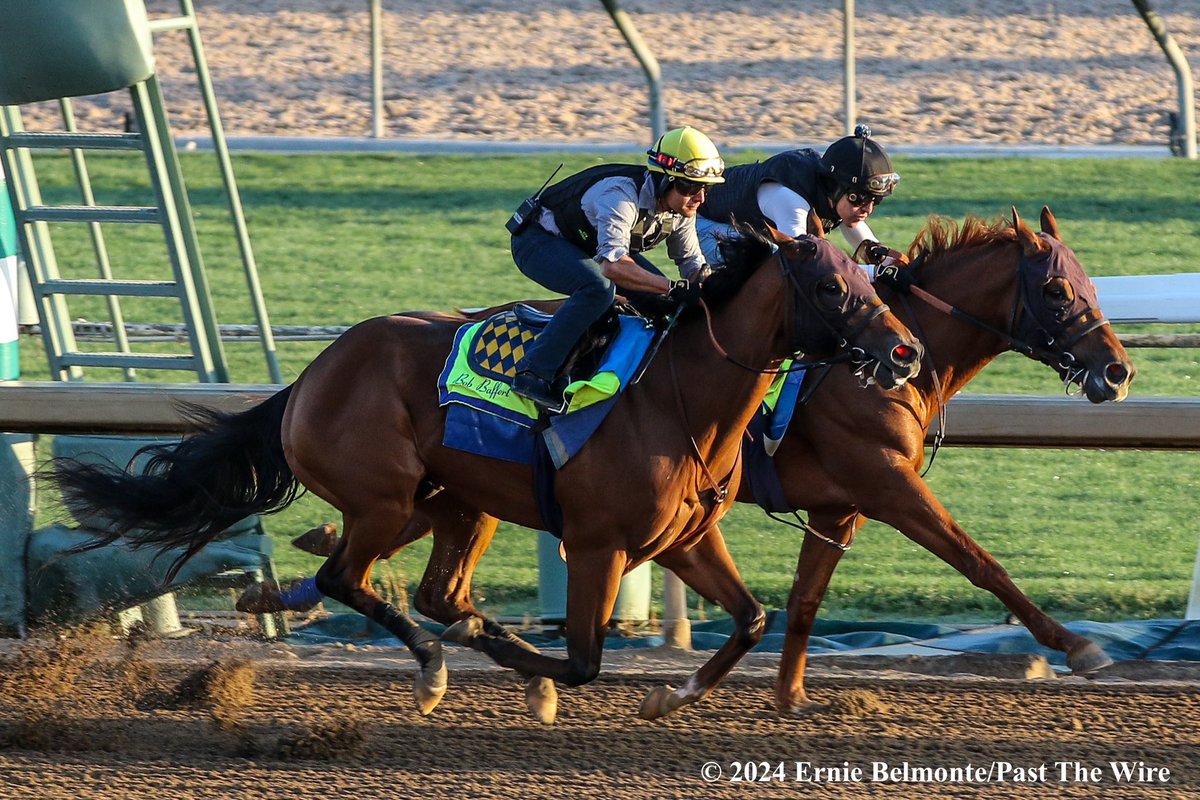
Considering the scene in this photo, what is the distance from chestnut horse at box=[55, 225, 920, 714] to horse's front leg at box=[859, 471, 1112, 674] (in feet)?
1.54

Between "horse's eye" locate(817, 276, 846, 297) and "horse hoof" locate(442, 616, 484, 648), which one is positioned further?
"horse hoof" locate(442, 616, 484, 648)

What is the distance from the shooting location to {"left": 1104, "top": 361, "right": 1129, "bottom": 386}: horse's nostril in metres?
4.48

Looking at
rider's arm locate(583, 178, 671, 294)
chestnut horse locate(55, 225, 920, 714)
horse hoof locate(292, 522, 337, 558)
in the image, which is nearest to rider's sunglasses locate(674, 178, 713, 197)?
rider's arm locate(583, 178, 671, 294)

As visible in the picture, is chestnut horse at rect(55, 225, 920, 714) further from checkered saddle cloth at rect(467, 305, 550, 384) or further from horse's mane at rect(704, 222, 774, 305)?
checkered saddle cloth at rect(467, 305, 550, 384)

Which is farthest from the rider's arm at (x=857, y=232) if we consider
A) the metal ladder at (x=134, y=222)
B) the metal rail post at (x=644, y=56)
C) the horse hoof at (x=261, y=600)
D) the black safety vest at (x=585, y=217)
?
the metal rail post at (x=644, y=56)

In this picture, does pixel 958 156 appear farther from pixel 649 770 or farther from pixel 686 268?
pixel 649 770

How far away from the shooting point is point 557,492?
179 inches

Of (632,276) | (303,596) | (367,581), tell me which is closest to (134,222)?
(303,596)

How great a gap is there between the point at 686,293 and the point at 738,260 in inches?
7.2

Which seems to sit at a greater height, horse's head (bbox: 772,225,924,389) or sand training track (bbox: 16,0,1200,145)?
horse's head (bbox: 772,225,924,389)

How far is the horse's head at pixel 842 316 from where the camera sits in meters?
4.10

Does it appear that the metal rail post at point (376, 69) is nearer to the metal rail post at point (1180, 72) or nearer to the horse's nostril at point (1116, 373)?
the metal rail post at point (1180, 72)

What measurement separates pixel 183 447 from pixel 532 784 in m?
1.73

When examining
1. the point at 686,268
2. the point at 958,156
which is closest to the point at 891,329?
the point at 686,268
